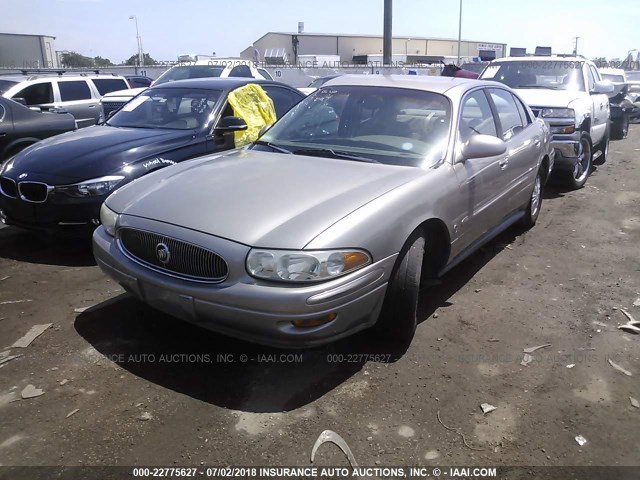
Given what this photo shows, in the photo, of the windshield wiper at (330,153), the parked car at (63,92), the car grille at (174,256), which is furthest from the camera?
the parked car at (63,92)

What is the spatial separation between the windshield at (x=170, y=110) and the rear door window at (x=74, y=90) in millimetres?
5706

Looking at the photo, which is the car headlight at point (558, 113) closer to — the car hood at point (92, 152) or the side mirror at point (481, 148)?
the side mirror at point (481, 148)

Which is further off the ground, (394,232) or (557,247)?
(394,232)

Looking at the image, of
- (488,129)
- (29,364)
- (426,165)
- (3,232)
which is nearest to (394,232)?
(426,165)

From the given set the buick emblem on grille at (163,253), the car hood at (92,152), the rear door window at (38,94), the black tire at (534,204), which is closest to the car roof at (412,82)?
the black tire at (534,204)

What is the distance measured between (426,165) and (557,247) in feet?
8.41

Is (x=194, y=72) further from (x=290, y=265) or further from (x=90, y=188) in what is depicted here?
(x=290, y=265)

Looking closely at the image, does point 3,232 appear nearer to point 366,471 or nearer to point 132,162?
point 132,162

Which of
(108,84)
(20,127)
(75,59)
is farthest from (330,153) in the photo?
(75,59)

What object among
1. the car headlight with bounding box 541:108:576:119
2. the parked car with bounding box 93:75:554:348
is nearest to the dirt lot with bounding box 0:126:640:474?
the parked car with bounding box 93:75:554:348

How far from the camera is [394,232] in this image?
10.4 ft

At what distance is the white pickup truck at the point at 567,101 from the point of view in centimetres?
768

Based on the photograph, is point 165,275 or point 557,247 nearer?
point 165,275

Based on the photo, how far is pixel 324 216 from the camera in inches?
119
